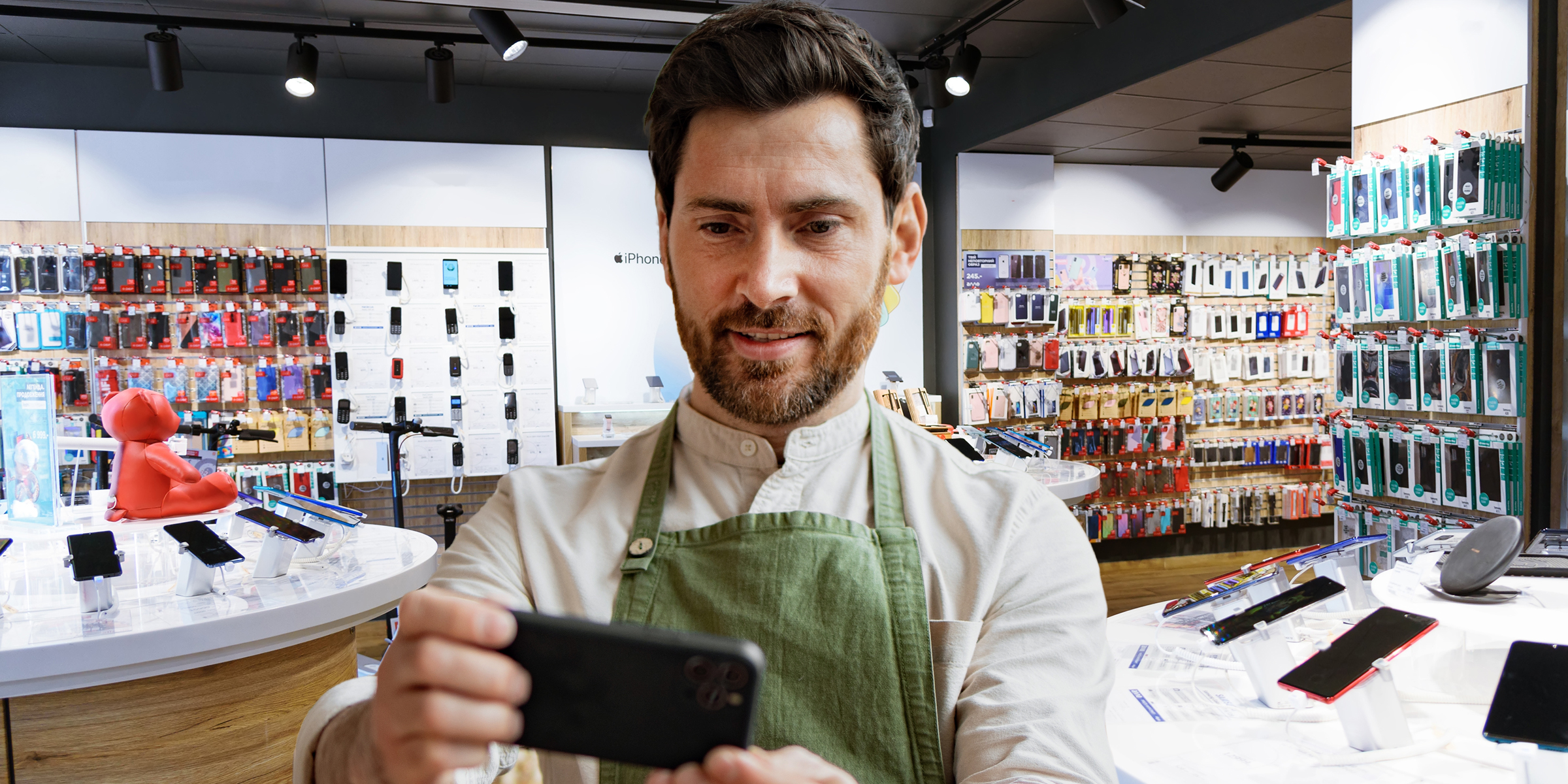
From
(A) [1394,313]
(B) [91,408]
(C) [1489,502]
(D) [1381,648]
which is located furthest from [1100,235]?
(B) [91,408]

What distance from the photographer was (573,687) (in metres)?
0.61

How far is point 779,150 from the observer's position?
1.04 metres

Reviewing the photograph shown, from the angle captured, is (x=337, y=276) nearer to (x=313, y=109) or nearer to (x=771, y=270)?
(x=313, y=109)

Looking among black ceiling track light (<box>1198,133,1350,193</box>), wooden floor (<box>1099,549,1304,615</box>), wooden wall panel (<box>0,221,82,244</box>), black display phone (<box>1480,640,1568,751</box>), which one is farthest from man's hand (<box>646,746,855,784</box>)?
black ceiling track light (<box>1198,133,1350,193</box>)

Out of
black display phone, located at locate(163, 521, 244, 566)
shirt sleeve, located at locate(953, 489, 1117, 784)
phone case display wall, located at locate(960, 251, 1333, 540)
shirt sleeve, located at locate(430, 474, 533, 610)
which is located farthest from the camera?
phone case display wall, located at locate(960, 251, 1333, 540)

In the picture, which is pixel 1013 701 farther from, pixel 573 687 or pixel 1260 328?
pixel 1260 328

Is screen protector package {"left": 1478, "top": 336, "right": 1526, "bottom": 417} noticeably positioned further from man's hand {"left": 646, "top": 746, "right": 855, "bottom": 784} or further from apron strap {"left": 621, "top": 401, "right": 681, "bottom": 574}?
man's hand {"left": 646, "top": 746, "right": 855, "bottom": 784}

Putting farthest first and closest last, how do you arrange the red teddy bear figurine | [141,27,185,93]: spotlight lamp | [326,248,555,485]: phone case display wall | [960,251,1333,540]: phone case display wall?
[960,251,1333,540]: phone case display wall < [326,248,555,485]: phone case display wall < [141,27,185,93]: spotlight lamp < the red teddy bear figurine

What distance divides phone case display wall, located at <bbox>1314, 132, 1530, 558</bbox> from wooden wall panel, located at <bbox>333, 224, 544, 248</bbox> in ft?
16.3

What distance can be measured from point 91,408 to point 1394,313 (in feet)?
23.7

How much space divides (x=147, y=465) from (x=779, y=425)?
3.13 metres

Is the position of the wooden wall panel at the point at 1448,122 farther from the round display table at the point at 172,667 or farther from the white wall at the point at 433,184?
the white wall at the point at 433,184

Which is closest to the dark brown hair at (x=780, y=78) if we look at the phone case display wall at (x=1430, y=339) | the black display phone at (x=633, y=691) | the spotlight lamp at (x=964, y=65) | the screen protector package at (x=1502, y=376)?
the black display phone at (x=633, y=691)

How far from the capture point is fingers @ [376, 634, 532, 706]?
594 millimetres
